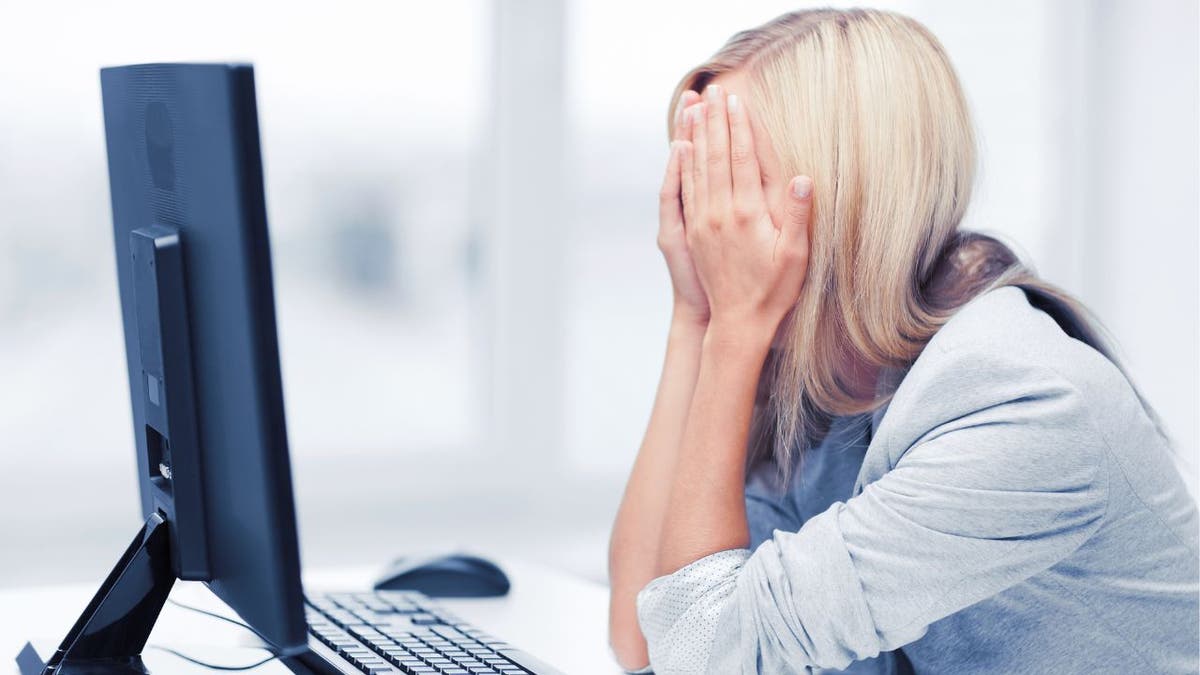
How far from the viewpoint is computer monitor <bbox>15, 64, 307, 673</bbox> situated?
0.72 m

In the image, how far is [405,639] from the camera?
985 millimetres

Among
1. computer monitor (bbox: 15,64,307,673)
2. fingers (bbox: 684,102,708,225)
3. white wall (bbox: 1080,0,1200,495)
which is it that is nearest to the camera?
computer monitor (bbox: 15,64,307,673)

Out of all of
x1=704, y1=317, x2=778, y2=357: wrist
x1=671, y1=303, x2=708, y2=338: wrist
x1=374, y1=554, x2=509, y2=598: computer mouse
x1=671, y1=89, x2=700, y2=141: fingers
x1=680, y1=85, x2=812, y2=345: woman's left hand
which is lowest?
x1=374, y1=554, x2=509, y2=598: computer mouse

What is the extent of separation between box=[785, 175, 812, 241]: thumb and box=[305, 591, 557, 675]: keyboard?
416 mm

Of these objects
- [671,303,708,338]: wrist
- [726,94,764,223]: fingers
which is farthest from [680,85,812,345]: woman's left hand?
[671,303,708,338]: wrist

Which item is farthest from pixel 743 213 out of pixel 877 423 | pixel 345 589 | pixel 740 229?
pixel 345 589

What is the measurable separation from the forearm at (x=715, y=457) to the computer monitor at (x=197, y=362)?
0.34m

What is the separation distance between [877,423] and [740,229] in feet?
0.70

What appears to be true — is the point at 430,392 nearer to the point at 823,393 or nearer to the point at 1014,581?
the point at 823,393

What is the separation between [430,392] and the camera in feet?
7.51

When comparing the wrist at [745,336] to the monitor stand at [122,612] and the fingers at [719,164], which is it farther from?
the monitor stand at [122,612]

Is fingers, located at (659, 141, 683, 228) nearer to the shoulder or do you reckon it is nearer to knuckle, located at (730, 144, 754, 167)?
knuckle, located at (730, 144, 754, 167)

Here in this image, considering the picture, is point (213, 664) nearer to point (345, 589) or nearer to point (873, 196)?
point (345, 589)

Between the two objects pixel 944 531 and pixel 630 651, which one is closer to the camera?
pixel 944 531
